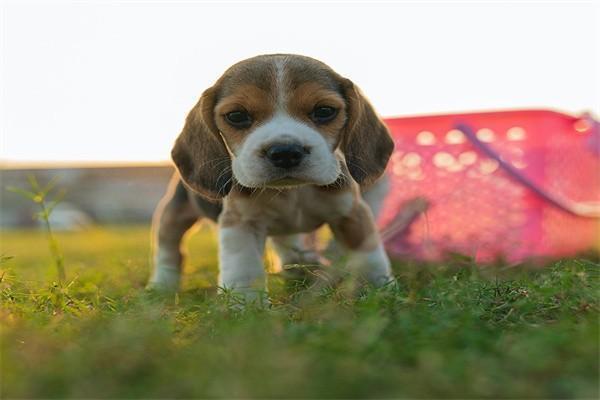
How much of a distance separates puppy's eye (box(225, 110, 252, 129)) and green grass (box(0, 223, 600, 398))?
3.04ft

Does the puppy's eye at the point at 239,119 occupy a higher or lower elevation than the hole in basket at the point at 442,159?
higher

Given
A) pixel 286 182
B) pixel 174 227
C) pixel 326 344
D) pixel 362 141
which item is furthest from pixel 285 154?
pixel 174 227

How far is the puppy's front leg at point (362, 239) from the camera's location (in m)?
3.72

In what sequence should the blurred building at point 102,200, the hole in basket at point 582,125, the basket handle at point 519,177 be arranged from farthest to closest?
the blurred building at point 102,200, the hole in basket at point 582,125, the basket handle at point 519,177

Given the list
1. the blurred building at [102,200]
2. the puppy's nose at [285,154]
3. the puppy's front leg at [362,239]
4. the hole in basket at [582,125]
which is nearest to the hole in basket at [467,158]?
the hole in basket at [582,125]

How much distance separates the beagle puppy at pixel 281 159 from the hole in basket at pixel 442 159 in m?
2.09

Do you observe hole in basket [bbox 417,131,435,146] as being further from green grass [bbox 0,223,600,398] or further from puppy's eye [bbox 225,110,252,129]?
green grass [bbox 0,223,600,398]

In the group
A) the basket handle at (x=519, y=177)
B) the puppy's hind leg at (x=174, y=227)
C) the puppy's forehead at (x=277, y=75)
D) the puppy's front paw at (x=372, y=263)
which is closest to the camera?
the puppy's forehead at (x=277, y=75)

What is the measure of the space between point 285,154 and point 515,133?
3.14 m

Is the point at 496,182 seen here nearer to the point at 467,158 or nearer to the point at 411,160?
the point at 467,158

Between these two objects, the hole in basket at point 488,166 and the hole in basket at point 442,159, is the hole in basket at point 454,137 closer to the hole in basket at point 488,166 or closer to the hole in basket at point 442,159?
the hole in basket at point 442,159

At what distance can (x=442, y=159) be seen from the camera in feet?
18.9

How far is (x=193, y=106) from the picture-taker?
3.75m

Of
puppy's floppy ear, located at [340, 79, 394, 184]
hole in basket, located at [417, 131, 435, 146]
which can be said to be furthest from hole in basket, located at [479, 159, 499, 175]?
puppy's floppy ear, located at [340, 79, 394, 184]
